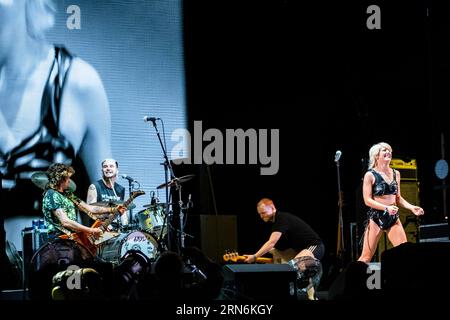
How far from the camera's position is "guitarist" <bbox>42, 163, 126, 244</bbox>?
8023mm

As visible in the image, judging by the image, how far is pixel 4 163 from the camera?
30.4ft

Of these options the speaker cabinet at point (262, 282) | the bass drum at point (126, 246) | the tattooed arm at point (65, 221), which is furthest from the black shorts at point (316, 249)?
the speaker cabinet at point (262, 282)

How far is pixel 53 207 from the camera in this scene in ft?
26.3

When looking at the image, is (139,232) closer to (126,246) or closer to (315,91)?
(126,246)

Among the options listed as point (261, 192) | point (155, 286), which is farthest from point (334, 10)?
point (155, 286)

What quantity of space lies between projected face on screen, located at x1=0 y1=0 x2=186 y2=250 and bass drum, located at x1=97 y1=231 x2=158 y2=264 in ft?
4.62

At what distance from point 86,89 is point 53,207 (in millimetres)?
2365

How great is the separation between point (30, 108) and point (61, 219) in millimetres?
2105

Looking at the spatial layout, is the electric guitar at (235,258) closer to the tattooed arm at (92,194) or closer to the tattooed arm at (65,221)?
the tattooed arm at (65,221)

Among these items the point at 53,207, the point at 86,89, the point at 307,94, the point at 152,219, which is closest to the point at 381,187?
the point at 152,219

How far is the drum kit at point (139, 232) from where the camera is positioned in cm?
840

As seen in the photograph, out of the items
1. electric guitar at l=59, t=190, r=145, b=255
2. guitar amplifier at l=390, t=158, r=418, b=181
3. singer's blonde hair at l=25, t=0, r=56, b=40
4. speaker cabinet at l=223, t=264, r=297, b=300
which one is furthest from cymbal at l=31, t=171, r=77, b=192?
guitar amplifier at l=390, t=158, r=418, b=181

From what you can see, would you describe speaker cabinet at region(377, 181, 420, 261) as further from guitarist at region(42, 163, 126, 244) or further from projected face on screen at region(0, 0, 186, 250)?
guitarist at region(42, 163, 126, 244)
